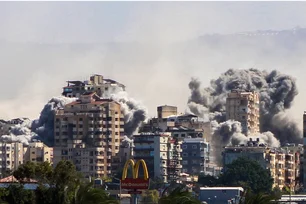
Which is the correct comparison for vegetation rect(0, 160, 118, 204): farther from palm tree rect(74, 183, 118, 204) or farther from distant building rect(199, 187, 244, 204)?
distant building rect(199, 187, 244, 204)

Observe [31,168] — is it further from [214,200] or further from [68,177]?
[214,200]

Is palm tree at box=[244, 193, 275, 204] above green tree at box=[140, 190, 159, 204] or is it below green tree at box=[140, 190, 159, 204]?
below

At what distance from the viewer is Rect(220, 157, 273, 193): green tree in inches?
7249

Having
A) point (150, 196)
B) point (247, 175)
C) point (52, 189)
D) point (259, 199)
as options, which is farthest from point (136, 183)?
point (247, 175)

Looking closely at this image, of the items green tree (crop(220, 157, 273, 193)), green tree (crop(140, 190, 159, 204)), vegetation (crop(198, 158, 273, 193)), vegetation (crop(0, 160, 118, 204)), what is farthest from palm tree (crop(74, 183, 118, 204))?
green tree (crop(220, 157, 273, 193))

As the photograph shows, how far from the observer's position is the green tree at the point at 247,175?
7249 inches

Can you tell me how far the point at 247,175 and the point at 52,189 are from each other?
102 meters

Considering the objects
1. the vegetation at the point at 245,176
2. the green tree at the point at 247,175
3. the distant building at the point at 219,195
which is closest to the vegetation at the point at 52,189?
the distant building at the point at 219,195

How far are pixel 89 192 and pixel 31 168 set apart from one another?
4.65 meters

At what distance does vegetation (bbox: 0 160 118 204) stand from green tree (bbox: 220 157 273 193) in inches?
3818

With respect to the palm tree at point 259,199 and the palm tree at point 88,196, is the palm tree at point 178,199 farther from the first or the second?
the palm tree at point 88,196

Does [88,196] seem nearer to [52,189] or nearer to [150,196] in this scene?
[52,189]

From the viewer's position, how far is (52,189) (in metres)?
85.1

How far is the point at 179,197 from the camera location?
3524 inches
